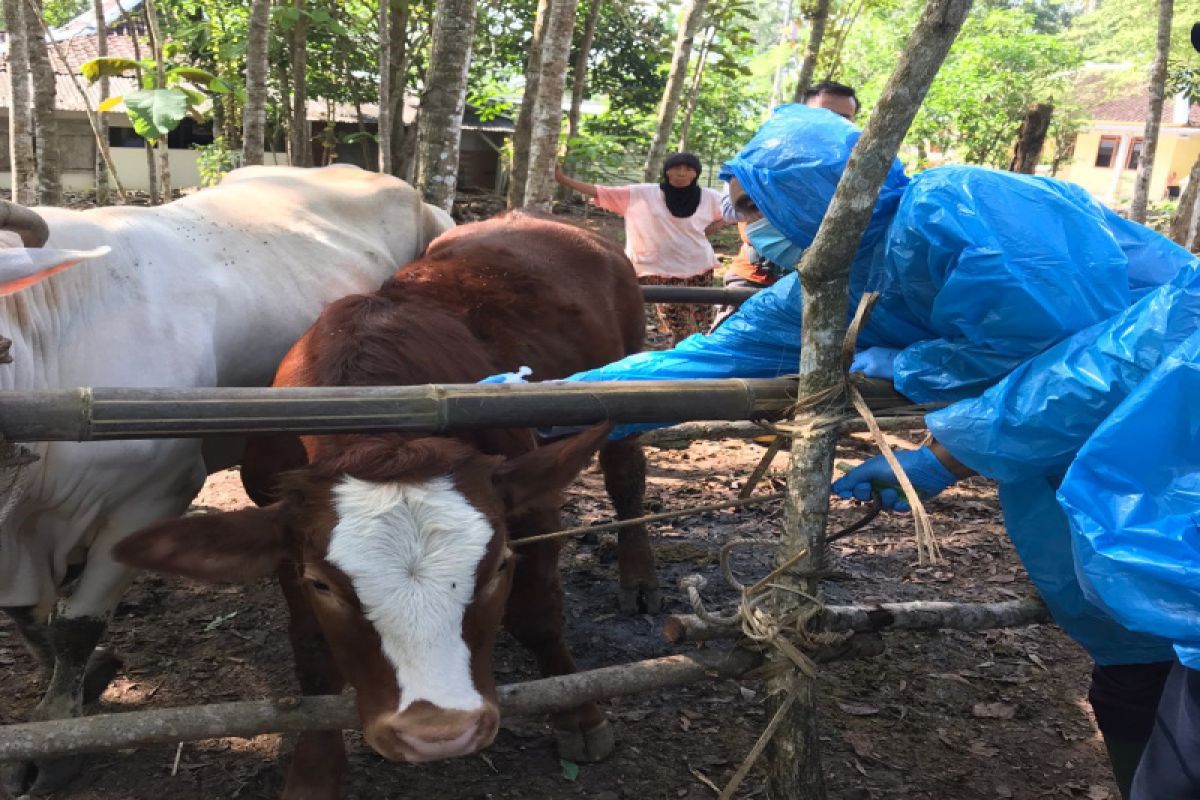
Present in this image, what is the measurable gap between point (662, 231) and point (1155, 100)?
30.8 ft

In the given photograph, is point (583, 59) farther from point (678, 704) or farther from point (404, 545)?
point (404, 545)

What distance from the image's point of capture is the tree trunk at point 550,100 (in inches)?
270

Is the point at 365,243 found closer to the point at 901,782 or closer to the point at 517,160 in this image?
the point at 901,782

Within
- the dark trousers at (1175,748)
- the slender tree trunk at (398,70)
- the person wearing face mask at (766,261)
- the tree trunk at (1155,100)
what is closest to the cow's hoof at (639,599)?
the person wearing face mask at (766,261)

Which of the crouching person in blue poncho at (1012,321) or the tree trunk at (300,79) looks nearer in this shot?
the crouching person in blue poncho at (1012,321)

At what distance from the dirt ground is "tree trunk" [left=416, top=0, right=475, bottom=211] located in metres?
2.58

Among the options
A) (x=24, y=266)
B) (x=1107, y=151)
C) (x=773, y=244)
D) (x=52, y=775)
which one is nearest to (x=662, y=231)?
(x=773, y=244)

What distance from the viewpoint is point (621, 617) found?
425 cm

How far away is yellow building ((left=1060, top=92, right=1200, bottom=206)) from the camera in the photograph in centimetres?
3142

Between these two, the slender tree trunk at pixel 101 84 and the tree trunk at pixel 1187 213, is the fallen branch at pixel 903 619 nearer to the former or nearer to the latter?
the slender tree trunk at pixel 101 84

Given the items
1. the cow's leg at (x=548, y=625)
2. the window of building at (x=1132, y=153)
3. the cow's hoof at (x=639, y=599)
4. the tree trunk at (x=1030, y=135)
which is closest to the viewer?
the cow's leg at (x=548, y=625)

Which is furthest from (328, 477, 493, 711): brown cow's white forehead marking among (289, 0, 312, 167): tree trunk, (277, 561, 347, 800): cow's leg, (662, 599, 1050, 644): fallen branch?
(289, 0, 312, 167): tree trunk

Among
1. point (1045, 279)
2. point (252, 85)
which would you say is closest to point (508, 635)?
point (1045, 279)

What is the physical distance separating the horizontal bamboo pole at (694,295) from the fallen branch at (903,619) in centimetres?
248
